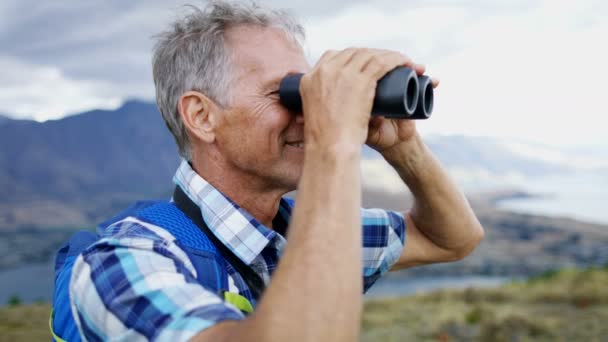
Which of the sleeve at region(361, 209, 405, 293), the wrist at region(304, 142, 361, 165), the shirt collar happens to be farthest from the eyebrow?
the sleeve at region(361, 209, 405, 293)

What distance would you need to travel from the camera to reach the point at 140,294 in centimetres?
110

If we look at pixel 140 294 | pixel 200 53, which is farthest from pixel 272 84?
pixel 140 294

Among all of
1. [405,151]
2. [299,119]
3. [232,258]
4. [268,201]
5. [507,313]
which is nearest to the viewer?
[232,258]

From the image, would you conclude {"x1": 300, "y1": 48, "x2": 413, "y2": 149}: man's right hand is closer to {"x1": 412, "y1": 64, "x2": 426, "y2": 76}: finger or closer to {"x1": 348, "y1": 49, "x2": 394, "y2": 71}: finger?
{"x1": 348, "y1": 49, "x2": 394, "y2": 71}: finger

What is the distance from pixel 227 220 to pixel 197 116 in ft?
0.98

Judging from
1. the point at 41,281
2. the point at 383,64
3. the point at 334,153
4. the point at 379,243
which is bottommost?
the point at 41,281

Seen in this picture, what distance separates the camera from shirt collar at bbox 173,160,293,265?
57.9 inches

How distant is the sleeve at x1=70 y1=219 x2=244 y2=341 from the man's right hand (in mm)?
354

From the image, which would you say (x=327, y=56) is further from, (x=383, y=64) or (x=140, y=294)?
(x=140, y=294)

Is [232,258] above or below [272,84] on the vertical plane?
below

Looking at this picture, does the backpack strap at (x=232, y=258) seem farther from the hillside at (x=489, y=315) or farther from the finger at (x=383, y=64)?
the hillside at (x=489, y=315)

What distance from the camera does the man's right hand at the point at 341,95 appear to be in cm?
115

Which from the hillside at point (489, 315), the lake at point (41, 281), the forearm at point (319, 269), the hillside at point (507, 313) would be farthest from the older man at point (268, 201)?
the lake at point (41, 281)

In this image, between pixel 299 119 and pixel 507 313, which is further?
pixel 507 313
